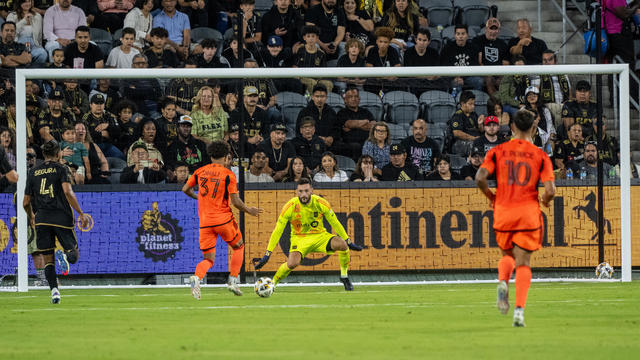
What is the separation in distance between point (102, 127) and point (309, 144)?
353 cm

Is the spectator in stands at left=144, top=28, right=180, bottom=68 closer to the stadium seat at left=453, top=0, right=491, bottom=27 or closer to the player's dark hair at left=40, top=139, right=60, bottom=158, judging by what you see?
the player's dark hair at left=40, top=139, right=60, bottom=158

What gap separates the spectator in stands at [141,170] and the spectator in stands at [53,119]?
1.18 metres

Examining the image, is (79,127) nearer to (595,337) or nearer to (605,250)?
(605,250)

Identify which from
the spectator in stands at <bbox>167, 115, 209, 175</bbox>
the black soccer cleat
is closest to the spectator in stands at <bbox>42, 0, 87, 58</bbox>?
the spectator in stands at <bbox>167, 115, 209, 175</bbox>

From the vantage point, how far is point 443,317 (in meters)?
10.4

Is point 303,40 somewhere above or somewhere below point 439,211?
above

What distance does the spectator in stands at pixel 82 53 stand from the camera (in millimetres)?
18922

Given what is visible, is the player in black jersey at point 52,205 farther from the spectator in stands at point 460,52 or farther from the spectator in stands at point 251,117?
the spectator in stands at point 460,52

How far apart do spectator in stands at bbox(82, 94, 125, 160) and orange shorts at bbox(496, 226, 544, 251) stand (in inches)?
352

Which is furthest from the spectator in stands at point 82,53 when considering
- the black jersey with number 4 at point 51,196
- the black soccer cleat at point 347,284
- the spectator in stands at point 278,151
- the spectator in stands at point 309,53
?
the black soccer cleat at point 347,284

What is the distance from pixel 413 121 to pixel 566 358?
33.9 ft

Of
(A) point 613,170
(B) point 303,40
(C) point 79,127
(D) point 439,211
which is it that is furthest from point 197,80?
(A) point 613,170

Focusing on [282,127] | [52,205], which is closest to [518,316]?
[52,205]

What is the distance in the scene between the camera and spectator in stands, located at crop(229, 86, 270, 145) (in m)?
16.8
